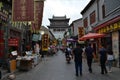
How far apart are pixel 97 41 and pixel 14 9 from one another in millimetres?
14507

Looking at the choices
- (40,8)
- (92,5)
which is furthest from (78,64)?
(92,5)

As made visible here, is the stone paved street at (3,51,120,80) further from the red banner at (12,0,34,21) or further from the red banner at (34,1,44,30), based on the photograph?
the red banner at (34,1,44,30)

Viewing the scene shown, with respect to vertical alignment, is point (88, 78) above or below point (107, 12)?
below

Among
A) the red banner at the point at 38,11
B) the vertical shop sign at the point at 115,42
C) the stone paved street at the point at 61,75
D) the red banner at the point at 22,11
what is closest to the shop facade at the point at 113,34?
the vertical shop sign at the point at 115,42

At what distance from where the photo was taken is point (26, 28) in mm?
43094

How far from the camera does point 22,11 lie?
75.1ft

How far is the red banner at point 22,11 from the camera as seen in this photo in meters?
22.9

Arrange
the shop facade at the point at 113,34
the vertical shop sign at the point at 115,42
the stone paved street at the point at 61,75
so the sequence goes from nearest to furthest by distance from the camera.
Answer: the stone paved street at the point at 61,75, the shop facade at the point at 113,34, the vertical shop sign at the point at 115,42

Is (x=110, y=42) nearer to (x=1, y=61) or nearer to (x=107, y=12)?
(x=107, y=12)

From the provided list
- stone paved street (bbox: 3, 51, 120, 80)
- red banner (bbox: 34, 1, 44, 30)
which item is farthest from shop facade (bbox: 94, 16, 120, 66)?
red banner (bbox: 34, 1, 44, 30)

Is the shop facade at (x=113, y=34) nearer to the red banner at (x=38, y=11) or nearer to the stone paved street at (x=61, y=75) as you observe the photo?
the stone paved street at (x=61, y=75)

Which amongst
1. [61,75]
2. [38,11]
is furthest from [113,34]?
[61,75]

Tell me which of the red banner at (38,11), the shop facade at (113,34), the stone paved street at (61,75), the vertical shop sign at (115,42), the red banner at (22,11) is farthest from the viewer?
the red banner at (38,11)

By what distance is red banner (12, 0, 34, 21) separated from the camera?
22875 millimetres
